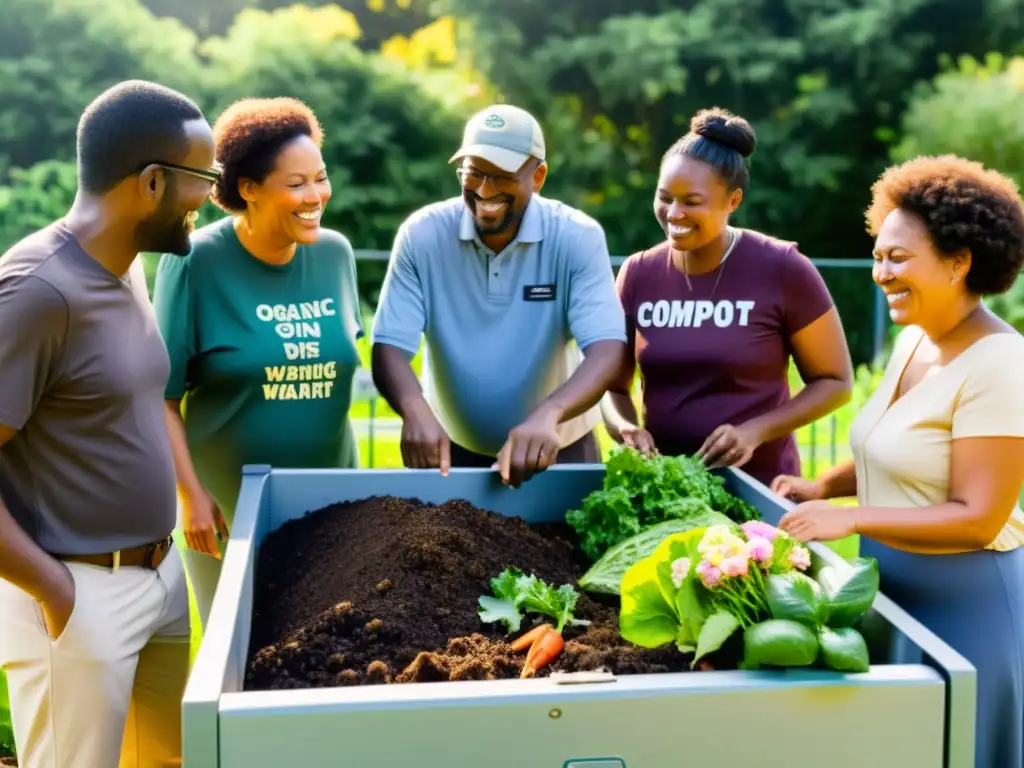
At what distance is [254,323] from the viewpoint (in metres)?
3.63

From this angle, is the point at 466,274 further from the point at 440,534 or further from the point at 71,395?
the point at 71,395

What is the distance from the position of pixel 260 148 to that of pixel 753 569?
207cm

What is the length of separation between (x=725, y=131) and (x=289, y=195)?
1375 millimetres

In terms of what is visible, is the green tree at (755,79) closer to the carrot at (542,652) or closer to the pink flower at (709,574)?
the carrot at (542,652)

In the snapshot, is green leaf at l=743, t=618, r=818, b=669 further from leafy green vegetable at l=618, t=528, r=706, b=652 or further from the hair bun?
the hair bun

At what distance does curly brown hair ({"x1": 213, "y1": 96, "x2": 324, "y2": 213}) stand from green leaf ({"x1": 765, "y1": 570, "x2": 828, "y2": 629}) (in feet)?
6.78

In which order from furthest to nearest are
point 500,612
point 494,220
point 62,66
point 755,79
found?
1. point 755,79
2. point 62,66
3. point 494,220
4. point 500,612

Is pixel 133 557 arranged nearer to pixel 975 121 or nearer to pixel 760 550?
pixel 760 550

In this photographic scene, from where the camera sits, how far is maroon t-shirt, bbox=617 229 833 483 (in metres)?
3.77

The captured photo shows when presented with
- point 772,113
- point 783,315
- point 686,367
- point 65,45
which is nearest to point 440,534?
point 686,367

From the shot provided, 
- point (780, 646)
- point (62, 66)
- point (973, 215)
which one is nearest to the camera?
point (780, 646)

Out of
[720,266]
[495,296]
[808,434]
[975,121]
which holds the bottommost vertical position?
[808,434]

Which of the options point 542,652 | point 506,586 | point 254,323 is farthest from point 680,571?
point 254,323

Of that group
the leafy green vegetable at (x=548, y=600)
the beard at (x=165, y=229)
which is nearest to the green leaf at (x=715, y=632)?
the leafy green vegetable at (x=548, y=600)
